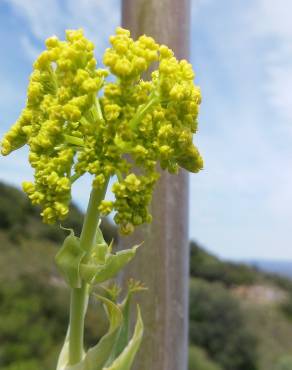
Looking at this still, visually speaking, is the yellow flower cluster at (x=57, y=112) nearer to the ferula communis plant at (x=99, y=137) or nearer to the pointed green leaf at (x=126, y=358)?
the ferula communis plant at (x=99, y=137)

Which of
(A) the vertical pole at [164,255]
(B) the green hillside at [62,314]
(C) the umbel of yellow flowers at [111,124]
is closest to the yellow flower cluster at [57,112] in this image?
(C) the umbel of yellow flowers at [111,124]

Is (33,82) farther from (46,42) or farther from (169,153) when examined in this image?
(169,153)

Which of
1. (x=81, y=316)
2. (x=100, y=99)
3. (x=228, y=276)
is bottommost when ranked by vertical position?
(x=81, y=316)

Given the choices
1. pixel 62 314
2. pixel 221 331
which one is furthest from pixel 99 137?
pixel 221 331

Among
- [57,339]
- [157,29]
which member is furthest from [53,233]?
[157,29]

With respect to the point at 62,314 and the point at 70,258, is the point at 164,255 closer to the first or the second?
the point at 70,258

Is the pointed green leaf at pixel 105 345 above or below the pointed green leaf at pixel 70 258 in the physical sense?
below
